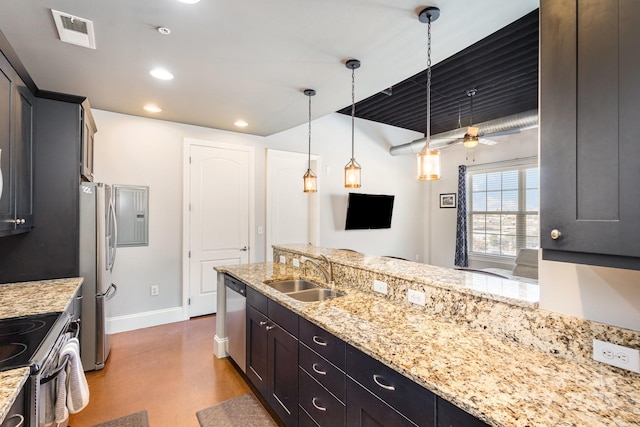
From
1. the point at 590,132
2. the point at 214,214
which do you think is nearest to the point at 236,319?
the point at 214,214

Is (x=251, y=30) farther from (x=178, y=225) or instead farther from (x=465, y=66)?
(x=178, y=225)

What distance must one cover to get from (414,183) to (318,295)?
16.0ft

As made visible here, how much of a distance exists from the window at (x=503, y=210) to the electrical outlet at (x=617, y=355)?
4.63m

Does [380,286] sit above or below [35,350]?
above

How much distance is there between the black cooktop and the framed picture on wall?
246 inches

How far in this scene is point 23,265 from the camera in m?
2.43

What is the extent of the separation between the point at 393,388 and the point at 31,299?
2364 millimetres

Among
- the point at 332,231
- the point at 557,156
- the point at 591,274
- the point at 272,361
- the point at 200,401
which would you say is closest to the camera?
the point at 557,156

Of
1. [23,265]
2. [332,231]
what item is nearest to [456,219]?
[332,231]

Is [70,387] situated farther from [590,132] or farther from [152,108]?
[152,108]

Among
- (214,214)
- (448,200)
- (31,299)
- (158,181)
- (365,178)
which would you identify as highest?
(365,178)

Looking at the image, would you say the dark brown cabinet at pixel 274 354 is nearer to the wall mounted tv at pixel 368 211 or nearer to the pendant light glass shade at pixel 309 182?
the pendant light glass shade at pixel 309 182

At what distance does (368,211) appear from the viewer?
571 cm

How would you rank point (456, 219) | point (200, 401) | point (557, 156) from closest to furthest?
point (557, 156), point (200, 401), point (456, 219)
